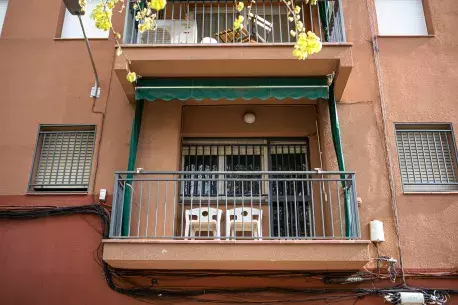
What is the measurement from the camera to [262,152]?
975cm

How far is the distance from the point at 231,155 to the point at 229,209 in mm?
1146

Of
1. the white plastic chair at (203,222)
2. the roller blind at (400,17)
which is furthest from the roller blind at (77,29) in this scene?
the roller blind at (400,17)

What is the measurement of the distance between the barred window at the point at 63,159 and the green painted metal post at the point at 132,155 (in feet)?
3.34

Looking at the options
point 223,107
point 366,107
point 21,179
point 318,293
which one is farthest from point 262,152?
point 21,179

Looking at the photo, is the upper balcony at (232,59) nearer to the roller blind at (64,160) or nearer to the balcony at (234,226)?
the roller blind at (64,160)

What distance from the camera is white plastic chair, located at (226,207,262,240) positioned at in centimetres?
829

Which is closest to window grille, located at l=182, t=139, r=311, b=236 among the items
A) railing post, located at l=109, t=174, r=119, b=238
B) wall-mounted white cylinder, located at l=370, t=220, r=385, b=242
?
wall-mounted white cylinder, located at l=370, t=220, r=385, b=242

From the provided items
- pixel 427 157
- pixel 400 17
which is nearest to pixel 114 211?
pixel 427 157

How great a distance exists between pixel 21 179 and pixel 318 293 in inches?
217

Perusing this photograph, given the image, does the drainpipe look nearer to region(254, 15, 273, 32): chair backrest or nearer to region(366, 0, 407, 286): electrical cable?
region(366, 0, 407, 286): electrical cable

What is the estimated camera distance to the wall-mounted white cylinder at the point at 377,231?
27.2 feet

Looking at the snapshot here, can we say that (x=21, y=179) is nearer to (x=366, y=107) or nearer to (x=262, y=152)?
(x=262, y=152)

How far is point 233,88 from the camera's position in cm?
888

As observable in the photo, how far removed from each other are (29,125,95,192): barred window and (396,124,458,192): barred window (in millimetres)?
5711
